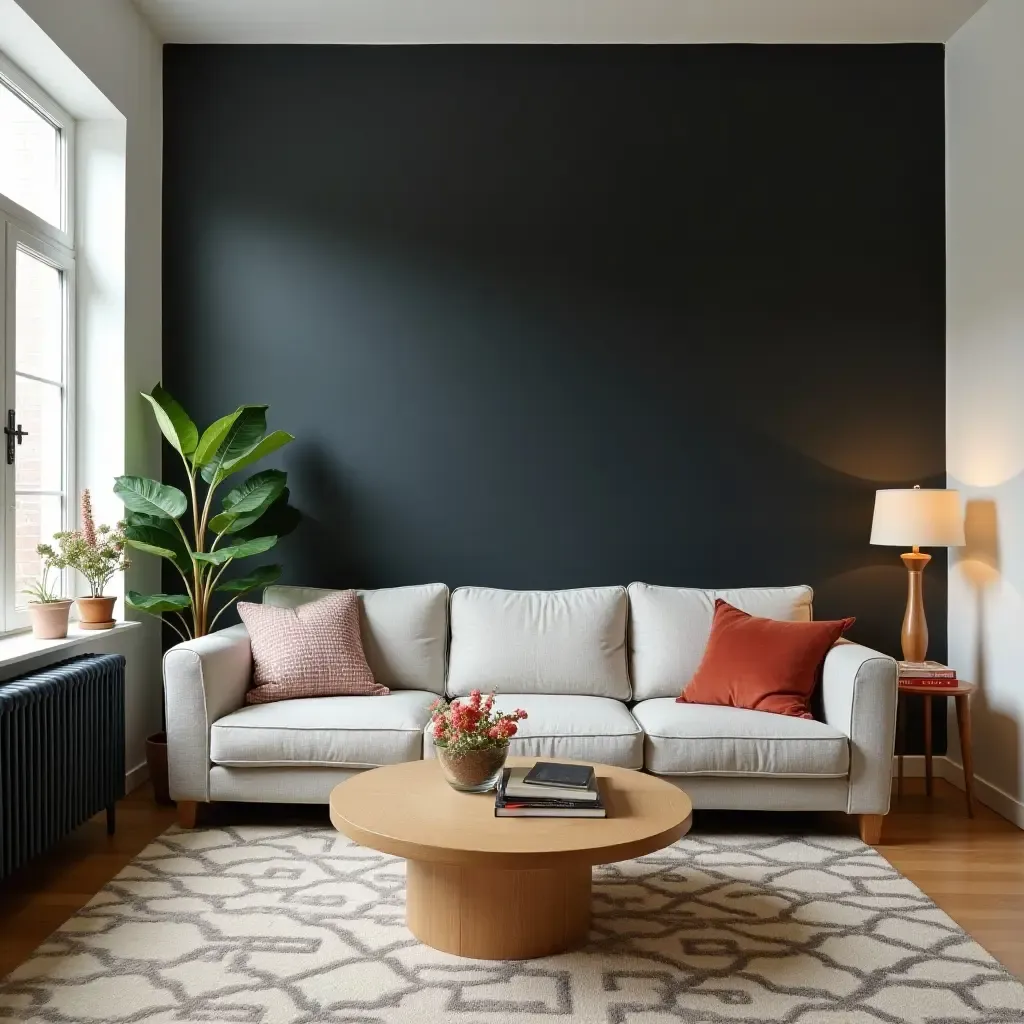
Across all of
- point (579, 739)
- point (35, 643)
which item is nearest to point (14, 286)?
point (35, 643)

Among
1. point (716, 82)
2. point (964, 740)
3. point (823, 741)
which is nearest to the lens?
point (823, 741)

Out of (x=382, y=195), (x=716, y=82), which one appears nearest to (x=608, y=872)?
(x=382, y=195)

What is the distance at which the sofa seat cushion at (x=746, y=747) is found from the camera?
11.6 feet

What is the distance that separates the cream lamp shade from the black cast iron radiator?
10.4 feet

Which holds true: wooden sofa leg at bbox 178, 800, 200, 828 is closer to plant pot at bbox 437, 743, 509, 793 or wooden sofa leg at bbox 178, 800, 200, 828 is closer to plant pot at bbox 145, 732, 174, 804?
plant pot at bbox 145, 732, 174, 804

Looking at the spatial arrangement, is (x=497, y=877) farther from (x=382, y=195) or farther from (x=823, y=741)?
(x=382, y=195)

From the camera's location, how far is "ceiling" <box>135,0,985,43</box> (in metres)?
4.25

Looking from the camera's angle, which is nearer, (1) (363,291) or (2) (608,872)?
(2) (608,872)

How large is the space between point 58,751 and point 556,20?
3.62 metres

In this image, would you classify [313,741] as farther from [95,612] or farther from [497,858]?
[497,858]

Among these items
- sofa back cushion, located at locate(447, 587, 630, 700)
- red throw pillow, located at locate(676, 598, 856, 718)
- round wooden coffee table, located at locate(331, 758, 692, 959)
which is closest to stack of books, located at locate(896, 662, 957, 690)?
red throw pillow, located at locate(676, 598, 856, 718)

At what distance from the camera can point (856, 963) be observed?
257 centimetres

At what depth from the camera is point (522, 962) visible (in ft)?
8.36

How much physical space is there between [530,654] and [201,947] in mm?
1880
